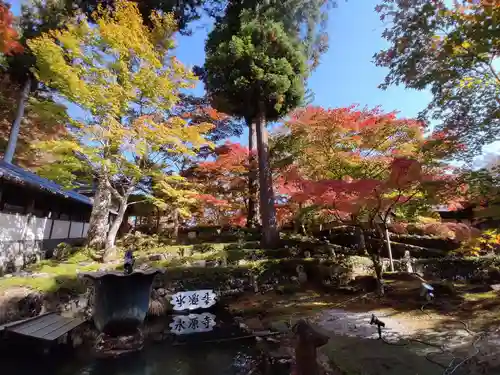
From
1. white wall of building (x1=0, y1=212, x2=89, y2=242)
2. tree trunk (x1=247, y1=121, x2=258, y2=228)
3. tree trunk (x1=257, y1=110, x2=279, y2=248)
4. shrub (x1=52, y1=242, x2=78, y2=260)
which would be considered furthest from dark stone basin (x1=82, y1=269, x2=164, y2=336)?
tree trunk (x1=247, y1=121, x2=258, y2=228)

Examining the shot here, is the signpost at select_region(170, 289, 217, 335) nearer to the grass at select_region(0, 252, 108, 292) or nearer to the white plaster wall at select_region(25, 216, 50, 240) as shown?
the grass at select_region(0, 252, 108, 292)

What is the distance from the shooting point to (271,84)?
41.7 ft

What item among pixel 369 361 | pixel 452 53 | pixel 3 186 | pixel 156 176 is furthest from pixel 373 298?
pixel 3 186

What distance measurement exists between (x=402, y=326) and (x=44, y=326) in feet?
24.5

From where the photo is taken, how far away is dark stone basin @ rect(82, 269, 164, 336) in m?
6.21

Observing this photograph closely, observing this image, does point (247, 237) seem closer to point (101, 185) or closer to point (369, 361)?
point (101, 185)

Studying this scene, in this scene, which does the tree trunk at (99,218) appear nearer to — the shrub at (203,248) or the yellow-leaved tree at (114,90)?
the yellow-leaved tree at (114,90)

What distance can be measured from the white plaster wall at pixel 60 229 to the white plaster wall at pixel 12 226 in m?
2.63

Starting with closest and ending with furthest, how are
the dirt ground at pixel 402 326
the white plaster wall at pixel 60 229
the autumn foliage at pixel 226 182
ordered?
1. the dirt ground at pixel 402 326
2. the white plaster wall at pixel 60 229
3. the autumn foliage at pixel 226 182

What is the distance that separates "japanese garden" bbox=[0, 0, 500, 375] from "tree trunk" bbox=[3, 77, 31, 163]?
0.09 m

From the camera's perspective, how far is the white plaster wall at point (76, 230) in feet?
52.1

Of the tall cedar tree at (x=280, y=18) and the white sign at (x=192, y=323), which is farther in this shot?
the tall cedar tree at (x=280, y=18)

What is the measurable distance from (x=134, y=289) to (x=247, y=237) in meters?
9.17

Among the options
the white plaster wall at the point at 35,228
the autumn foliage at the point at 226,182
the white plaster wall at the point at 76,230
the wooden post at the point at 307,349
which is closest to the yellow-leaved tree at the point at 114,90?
the white plaster wall at the point at 35,228
